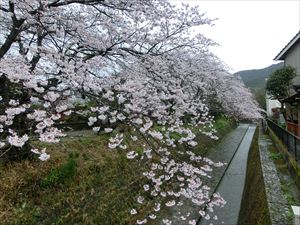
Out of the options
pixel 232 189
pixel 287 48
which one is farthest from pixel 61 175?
pixel 287 48

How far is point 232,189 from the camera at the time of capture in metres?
14.5

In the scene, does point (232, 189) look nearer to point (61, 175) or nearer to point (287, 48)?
point (61, 175)

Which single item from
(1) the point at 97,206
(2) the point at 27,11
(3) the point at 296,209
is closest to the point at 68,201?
(1) the point at 97,206

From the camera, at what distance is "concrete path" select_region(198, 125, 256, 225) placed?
11.0 m

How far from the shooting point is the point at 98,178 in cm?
941

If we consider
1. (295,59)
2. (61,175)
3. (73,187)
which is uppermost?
(295,59)

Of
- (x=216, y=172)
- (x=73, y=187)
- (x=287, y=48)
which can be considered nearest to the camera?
(x=73, y=187)

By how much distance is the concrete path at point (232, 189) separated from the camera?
10977 mm

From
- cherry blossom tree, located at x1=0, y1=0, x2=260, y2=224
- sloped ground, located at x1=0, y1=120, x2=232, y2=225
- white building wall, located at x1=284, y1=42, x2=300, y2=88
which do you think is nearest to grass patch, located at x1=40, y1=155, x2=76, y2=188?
sloped ground, located at x1=0, y1=120, x2=232, y2=225

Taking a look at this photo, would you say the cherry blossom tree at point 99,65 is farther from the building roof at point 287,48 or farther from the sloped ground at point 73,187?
the building roof at point 287,48

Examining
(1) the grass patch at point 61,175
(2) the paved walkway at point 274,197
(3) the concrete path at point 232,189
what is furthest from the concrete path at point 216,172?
(1) the grass patch at point 61,175

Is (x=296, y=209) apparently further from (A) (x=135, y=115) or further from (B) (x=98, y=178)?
(B) (x=98, y=178)

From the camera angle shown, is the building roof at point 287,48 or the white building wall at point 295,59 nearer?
the building roof at point 287,48

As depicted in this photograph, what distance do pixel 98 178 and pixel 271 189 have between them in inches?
188
